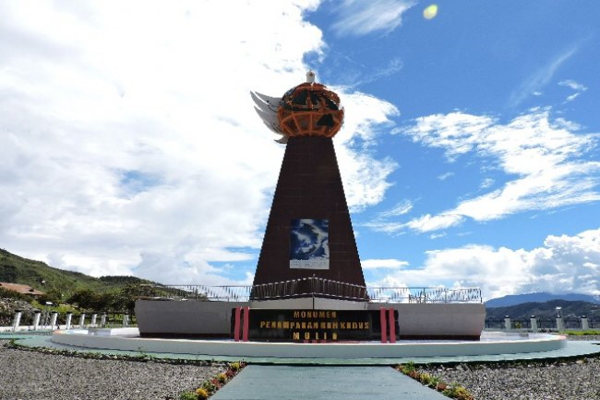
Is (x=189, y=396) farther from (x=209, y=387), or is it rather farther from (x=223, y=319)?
(x=223, y=319)

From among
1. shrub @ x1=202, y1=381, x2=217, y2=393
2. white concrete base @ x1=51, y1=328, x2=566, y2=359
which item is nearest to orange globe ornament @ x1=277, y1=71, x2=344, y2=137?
white concrete base @ x1=51, y1=328, x2=566, y2=359

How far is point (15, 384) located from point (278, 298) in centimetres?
1665

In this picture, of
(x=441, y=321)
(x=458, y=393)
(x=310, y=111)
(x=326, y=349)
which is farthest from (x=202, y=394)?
(x=310, y=111)

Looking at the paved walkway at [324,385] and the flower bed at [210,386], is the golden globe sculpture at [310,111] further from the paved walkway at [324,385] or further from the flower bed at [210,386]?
the flower bed at [210,386]

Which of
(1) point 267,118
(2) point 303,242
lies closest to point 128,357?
(2) point 303,242

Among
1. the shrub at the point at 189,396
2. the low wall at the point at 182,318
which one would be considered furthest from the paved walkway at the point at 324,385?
the low wall at the point at 182,318

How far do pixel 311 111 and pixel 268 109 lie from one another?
454cm

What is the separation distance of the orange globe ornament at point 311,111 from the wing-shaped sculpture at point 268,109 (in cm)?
206

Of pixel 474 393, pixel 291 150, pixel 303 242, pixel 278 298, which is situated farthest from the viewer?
pixel 291 150

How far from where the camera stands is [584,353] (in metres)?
16.8

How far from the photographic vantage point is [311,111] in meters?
30.6

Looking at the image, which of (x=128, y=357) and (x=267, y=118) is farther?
(x=267, y=118)

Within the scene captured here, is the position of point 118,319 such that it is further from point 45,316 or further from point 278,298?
point 278,298

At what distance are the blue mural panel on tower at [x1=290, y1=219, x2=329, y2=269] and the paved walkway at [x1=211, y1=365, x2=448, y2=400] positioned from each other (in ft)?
A: 46.4
